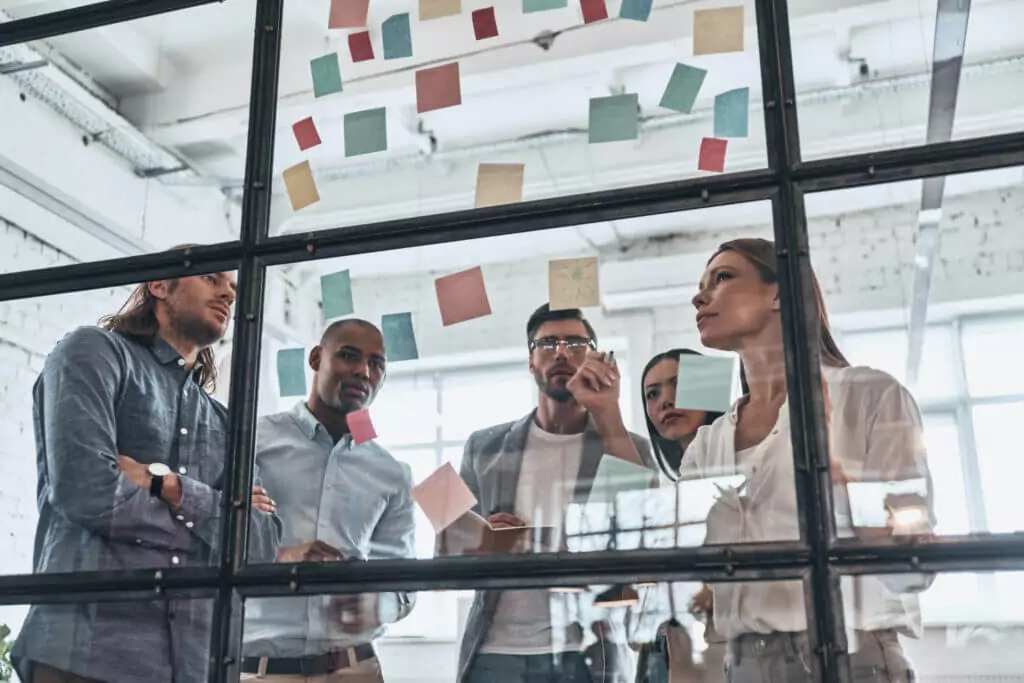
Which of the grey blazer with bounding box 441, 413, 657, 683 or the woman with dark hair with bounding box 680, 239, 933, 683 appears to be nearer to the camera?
the woman with dark hair with bounding box 680, 239, 933, 683

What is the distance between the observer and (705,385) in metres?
1.28

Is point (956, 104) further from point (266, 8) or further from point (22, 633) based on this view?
point (22, 633)

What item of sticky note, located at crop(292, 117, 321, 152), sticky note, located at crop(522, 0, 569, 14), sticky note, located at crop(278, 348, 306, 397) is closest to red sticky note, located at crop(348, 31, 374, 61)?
sticky note, located at crop(292, 117, 321, 152)

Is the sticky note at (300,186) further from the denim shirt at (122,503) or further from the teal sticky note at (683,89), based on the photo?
the teal sticky note at (683,89)

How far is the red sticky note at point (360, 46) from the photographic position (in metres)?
1.56

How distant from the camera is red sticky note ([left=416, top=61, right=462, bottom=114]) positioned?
1521 mm

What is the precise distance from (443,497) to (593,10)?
0.76 m

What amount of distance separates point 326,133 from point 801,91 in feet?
2.27

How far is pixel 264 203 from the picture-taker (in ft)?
4.97

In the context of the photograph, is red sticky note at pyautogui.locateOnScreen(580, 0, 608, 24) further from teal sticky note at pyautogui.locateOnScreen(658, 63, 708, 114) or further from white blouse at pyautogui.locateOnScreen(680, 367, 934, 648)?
white blouse at pyautogui.locateOnScreen(680, 367, 934, 648)

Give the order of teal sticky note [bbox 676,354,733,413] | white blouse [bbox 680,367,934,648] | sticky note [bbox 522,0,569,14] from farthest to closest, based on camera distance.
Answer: sticky note [bbox 522,0,569,14] < teal sticky note [bbox 676,354,733,413] < white blouse [bbox 680,367,934,648]

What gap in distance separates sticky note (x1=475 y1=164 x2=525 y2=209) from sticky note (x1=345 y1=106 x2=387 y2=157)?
0.18 meters

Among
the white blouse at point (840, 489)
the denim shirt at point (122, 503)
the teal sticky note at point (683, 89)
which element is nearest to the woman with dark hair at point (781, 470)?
the white blouse at point (840, 489)

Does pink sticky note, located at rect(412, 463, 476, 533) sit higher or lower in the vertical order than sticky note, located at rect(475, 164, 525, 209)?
lower
